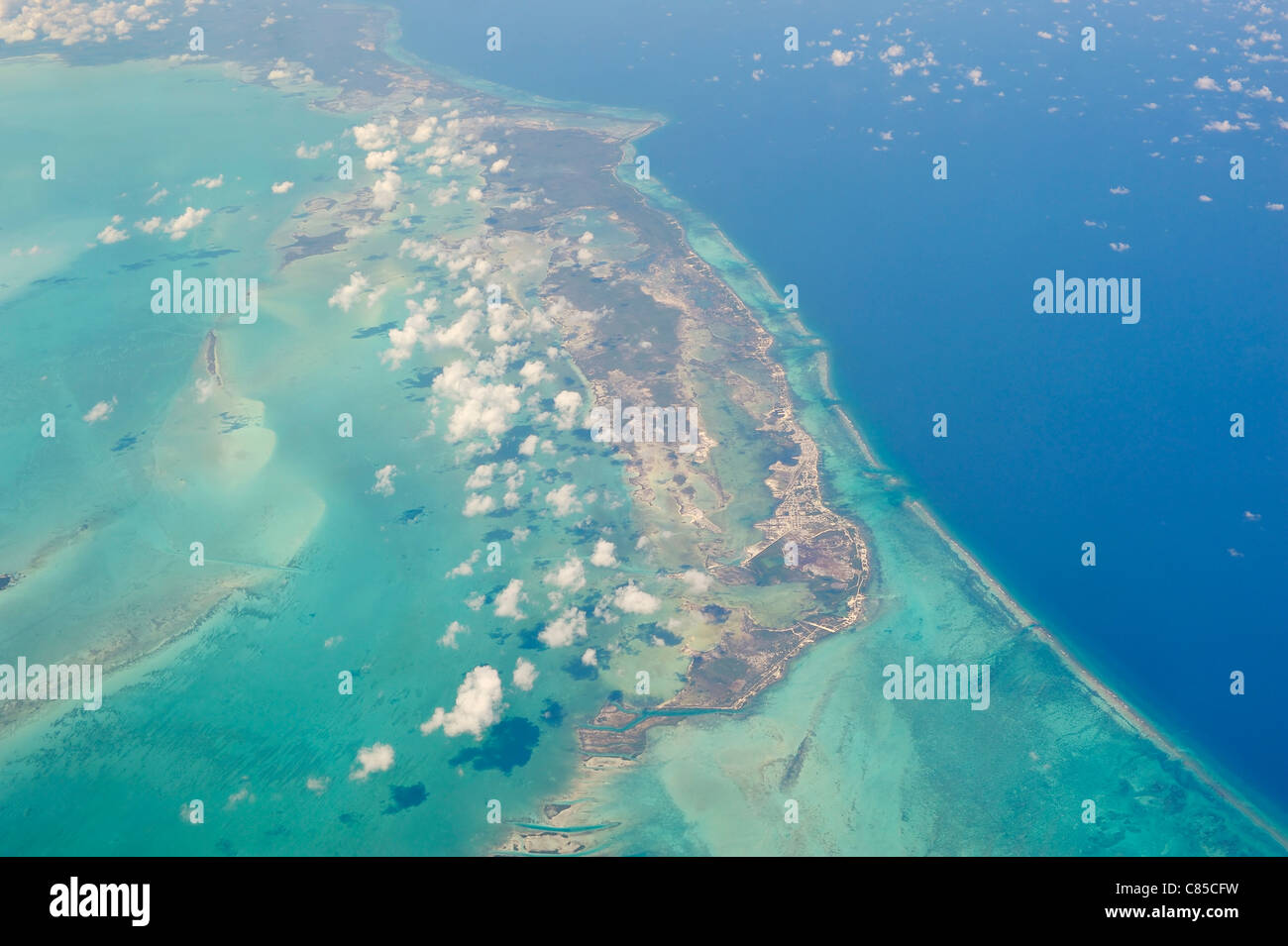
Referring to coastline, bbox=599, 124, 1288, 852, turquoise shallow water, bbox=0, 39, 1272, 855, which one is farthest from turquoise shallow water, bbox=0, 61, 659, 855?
coastline, bbox=599, 124, 1288, 852

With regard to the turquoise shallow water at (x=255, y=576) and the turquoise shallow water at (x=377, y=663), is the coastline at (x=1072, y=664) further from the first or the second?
the turquoise shallow water at (x=255, y=576)

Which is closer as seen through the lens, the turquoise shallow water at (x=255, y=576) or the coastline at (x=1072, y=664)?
the turquoise shallow water at (x=255, y=576)

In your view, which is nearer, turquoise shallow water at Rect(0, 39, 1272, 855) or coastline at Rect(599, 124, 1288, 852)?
turquoise shallow water at Rect(0, 39, 1272, 855)

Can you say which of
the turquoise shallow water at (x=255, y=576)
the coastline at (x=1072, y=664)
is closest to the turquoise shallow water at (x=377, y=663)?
the turquoise shallow water at (x=255, y=576)

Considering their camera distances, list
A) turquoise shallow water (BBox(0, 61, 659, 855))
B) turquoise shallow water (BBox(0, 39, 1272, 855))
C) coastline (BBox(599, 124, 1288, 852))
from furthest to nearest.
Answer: coastline (BBox(599, 124, 1288, 852)) → turquoise shallow water (BBox(0, 61, 659, 855)) → turquoise shallow water (BBox(0, 39, 1272, 855))

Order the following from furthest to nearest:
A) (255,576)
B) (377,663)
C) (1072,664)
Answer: (255,576) → (1072,664) → (377,663)

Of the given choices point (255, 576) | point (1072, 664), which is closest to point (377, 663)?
point (255, 576)

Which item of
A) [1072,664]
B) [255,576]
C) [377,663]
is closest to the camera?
[377,663]

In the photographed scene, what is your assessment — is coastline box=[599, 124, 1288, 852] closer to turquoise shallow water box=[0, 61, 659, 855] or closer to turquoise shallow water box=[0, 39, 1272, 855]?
turquoise shallow water box=[0, 39, 1272, 855]

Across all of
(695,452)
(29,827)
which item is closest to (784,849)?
(695,452)

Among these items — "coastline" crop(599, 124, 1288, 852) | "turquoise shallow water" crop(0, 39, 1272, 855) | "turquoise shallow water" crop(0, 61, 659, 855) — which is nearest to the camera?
"turquoise shallow water" crop(0, 39, 1272, 855)

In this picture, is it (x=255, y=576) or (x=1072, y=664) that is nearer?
(x=1072, y=664)

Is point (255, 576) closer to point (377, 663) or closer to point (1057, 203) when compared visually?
point (377, 663)
